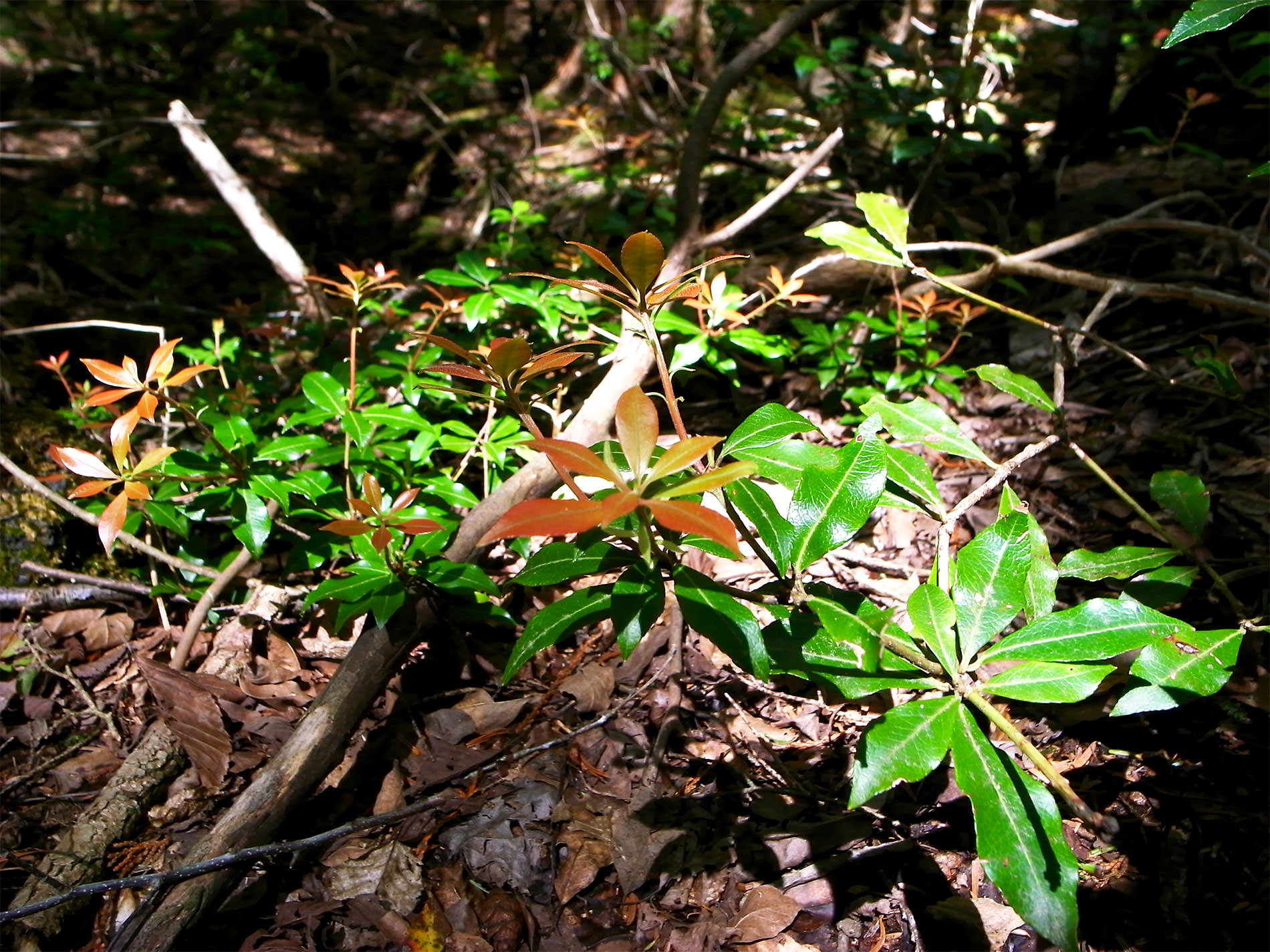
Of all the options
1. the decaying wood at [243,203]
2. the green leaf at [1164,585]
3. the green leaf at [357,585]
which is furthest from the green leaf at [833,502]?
the decaying wood at [243,203]

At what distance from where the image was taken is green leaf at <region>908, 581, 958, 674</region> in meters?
1.12

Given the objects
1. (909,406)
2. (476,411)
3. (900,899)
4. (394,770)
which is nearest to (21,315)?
(476,411)

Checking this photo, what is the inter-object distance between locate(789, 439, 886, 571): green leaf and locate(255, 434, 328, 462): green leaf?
4.94 ft

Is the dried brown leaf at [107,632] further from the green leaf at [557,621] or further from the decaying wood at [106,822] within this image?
the green leaf at [557,621]

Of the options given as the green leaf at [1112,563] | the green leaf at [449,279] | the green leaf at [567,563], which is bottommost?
the green leaf at [1112,563]

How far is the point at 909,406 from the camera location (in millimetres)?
1551

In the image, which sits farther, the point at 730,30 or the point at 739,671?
the point at 730,30

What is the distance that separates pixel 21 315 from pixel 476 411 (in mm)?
2946

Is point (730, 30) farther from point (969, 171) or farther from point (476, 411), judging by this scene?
point (476, 411)

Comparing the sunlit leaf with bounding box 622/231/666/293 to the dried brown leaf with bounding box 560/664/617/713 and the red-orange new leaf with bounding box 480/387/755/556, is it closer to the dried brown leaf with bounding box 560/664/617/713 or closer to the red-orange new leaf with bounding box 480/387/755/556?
the red-orange new leaf with bounding box 480/387/755/556

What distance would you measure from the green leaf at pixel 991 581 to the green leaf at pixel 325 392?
1742 mm

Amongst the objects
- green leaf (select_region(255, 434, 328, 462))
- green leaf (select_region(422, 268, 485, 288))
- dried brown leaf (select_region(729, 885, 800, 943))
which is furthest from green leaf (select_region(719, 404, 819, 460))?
green leaf (select_region(422, 268, 485, 288))

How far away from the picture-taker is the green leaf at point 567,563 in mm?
1203

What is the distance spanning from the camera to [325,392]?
226 centimetres
